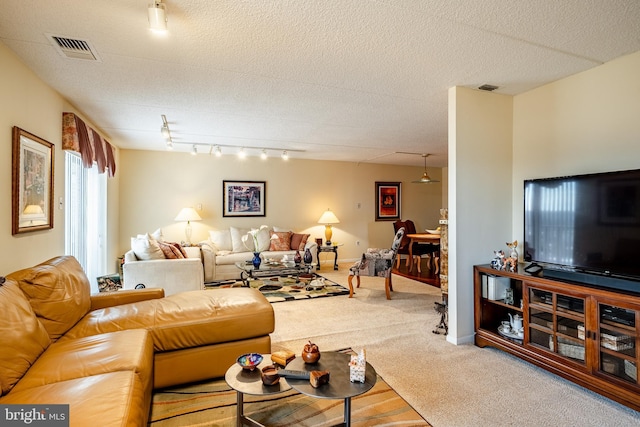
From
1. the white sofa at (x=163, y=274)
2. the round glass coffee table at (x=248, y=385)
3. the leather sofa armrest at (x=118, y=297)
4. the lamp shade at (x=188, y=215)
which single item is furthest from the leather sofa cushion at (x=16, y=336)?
the lamp shade at (x=188, y=215)

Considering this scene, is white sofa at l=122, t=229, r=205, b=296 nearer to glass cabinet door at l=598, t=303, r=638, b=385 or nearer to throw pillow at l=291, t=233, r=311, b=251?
throw pillow at l=291, t=233, r=311, b=251

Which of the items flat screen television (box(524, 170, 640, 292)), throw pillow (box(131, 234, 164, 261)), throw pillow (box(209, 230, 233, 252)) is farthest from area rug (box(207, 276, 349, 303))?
flat screen television (box(524, 170, 640, 292))

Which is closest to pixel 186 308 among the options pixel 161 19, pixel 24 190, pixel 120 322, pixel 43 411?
pixel 120 322

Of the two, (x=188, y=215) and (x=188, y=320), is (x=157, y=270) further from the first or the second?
(x=188, y=320)

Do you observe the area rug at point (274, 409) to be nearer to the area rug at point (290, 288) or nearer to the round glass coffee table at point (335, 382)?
the round glass coffee table at point (335, 382)

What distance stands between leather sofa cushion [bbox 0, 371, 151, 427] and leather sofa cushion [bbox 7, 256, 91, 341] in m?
0.71

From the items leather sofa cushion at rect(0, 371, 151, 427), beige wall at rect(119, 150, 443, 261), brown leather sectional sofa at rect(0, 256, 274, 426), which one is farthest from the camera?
beige wall at rect(119, 150, 443, 261)

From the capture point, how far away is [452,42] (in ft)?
7.21

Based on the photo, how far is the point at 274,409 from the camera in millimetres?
2014

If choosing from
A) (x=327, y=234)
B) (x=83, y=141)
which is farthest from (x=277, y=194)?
(x=83, y=141)

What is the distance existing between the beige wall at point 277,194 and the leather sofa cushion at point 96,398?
5.06 metres

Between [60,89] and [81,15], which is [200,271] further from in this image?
[81,15]

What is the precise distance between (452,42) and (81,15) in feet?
7.51

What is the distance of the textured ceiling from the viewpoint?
72.7 inches
